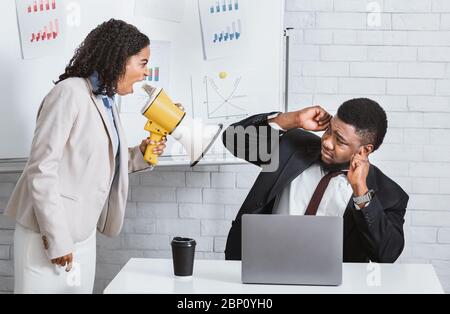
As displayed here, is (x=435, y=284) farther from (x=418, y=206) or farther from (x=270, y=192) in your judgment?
(x=418, y=206)

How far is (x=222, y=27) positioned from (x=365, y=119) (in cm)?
72

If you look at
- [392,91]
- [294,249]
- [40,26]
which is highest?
[40,26]

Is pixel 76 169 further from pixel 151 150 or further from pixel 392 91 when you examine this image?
pixel 392 91

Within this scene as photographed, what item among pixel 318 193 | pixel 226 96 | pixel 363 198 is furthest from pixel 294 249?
Answer: pixel 226 96

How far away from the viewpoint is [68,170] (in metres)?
2.35

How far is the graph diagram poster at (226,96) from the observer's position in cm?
303

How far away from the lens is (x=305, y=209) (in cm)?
273

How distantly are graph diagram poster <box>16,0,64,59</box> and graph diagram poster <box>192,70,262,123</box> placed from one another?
0.60 metres

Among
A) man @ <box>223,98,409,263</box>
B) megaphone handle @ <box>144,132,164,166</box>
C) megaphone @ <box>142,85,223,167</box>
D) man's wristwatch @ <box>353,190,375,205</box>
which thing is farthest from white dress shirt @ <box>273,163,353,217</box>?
megaphone handle @ <box>144,132,164,166</box>

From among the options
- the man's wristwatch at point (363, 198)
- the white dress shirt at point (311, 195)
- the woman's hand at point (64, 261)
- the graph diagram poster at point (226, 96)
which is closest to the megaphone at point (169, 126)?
the graph diagram poster at point (226, 96)

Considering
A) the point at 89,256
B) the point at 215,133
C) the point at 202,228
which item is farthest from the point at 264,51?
the point at 89,256

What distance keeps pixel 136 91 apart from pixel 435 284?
4.89ft

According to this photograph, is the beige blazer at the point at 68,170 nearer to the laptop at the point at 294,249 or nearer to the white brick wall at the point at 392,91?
the laptop at the point at 294,249

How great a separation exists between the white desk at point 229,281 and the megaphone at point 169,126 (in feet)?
1.75
